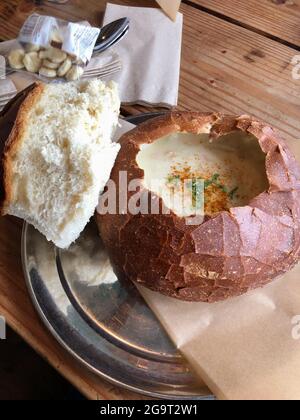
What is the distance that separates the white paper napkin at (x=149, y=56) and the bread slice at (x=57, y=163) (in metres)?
0.31

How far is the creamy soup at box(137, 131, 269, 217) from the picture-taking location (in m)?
0.69

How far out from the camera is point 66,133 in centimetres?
66

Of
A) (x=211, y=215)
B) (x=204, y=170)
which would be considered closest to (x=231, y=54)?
(x=204, y=170)

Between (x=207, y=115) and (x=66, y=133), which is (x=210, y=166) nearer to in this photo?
(x=207, y=115)

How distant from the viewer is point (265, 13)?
1187mm

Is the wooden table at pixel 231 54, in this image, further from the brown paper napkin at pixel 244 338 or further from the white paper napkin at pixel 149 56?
the brown paper napkin at pixel 244 338

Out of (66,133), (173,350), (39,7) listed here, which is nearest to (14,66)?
(39,7)

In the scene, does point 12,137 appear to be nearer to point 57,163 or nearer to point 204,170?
point 57,163

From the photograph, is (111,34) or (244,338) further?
(111,34)

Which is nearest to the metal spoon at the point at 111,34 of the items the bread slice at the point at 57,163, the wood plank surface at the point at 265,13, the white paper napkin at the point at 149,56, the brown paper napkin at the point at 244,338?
the white paper napkin at the point at 149,56

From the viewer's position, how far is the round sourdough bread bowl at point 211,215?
62 cm

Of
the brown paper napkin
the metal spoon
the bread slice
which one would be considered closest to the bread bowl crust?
the bread slice

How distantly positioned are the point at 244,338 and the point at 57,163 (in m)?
0.35

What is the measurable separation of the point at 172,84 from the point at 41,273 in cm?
49
